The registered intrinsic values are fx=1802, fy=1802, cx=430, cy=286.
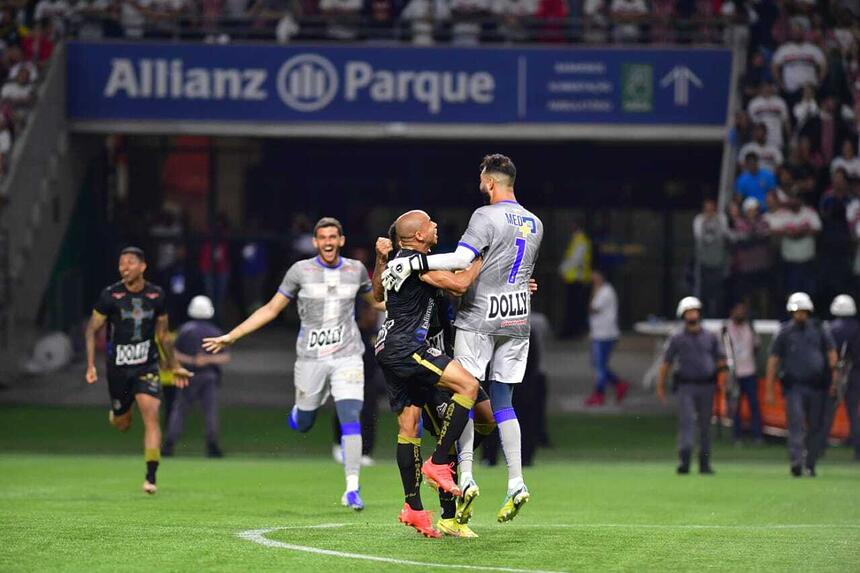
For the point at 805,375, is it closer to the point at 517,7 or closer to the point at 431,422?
the point at 431,422

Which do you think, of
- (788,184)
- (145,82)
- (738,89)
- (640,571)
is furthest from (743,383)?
(640,571)

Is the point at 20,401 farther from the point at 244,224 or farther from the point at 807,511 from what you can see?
the point at 807,511

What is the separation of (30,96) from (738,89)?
11.7 meters

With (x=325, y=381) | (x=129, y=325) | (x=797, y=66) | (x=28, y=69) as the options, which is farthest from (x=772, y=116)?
(x=129, y=325)

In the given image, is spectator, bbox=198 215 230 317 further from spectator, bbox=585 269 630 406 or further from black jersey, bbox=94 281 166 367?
black jersey, bbox=94 281 166 367

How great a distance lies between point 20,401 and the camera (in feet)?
92.2

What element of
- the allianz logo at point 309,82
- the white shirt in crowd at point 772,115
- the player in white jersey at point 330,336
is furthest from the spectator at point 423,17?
the player in white jersey at point 330,336

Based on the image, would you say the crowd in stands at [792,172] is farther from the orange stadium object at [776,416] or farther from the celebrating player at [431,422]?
the celebrating player at [431,422]

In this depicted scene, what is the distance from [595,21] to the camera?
99.6 ft

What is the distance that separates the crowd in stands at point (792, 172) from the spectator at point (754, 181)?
0.02m

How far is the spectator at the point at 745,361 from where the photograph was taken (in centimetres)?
2481

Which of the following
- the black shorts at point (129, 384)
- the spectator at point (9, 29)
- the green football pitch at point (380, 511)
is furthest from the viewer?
the spectator at point (9, 29)

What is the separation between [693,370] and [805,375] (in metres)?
1.26

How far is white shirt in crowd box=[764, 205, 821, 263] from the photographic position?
25.9m
